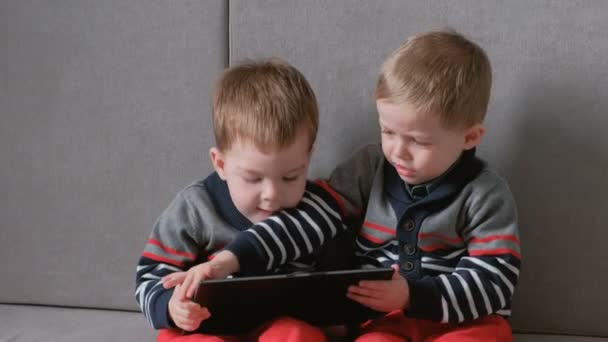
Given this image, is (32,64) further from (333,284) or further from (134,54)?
(333,284)

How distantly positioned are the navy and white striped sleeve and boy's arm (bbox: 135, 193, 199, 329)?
105 mm

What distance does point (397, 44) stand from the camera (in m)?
1.49

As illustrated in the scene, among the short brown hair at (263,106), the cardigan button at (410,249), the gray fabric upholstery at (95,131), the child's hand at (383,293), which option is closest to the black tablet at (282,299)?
the child's hand at (383,293)

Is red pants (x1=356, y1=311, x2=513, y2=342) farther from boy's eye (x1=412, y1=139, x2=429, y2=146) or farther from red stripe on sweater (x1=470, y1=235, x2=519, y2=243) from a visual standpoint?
boy's eye (x1=412, y1=139, x2=429, y2=146)

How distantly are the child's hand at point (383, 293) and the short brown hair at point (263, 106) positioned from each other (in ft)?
0.88

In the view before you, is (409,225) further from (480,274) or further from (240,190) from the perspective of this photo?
(240,190)

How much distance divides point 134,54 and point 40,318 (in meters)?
0.59

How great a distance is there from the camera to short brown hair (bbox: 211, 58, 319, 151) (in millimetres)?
1280

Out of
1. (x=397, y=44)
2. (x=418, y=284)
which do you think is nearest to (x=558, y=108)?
(x=397, y=44)

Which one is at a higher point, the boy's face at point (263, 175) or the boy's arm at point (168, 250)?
the boy's face at point (263, 175)

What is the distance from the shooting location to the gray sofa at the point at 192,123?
1.47 metres

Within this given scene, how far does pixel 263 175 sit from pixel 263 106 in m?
0.12

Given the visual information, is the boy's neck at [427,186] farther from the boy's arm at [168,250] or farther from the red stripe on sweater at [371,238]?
the boy's arm at [168,250]

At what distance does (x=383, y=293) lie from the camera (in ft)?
4.20
